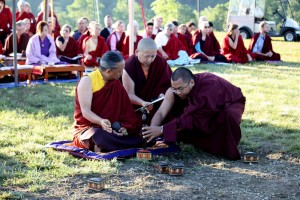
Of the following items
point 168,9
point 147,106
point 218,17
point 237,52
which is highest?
point 168,9

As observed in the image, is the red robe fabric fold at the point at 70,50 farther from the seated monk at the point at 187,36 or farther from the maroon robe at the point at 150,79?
the maroon robe at the point at 150,79

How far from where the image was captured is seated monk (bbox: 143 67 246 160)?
5.55 m

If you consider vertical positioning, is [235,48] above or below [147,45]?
below

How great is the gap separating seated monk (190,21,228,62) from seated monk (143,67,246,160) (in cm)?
929

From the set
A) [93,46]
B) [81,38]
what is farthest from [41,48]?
[81,38]

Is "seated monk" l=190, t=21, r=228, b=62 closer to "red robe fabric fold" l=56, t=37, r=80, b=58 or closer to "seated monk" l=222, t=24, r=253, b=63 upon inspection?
"seated monk" l=222, t=24, r=253, b=63

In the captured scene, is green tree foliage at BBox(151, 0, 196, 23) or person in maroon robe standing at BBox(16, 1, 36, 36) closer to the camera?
person in maroon robe standing at BBox(16, 1, 36, 36)

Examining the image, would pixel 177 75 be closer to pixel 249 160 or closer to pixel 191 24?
pixel 249 160

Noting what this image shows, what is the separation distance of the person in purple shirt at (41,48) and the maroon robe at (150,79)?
4.95m

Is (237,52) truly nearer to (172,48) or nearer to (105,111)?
(172,48)

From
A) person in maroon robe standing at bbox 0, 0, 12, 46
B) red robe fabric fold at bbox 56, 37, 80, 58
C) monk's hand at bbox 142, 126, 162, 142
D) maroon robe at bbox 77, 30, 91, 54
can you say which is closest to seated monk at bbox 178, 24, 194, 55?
maroon robe at bbox 77, 30, 91, 54

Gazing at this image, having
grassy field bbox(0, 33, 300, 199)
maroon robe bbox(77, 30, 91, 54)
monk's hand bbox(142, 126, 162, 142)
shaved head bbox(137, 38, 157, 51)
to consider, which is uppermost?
shaved head bbox(137, 38, 157, 51)

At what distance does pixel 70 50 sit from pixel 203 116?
7487mm

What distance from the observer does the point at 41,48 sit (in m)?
11.3
